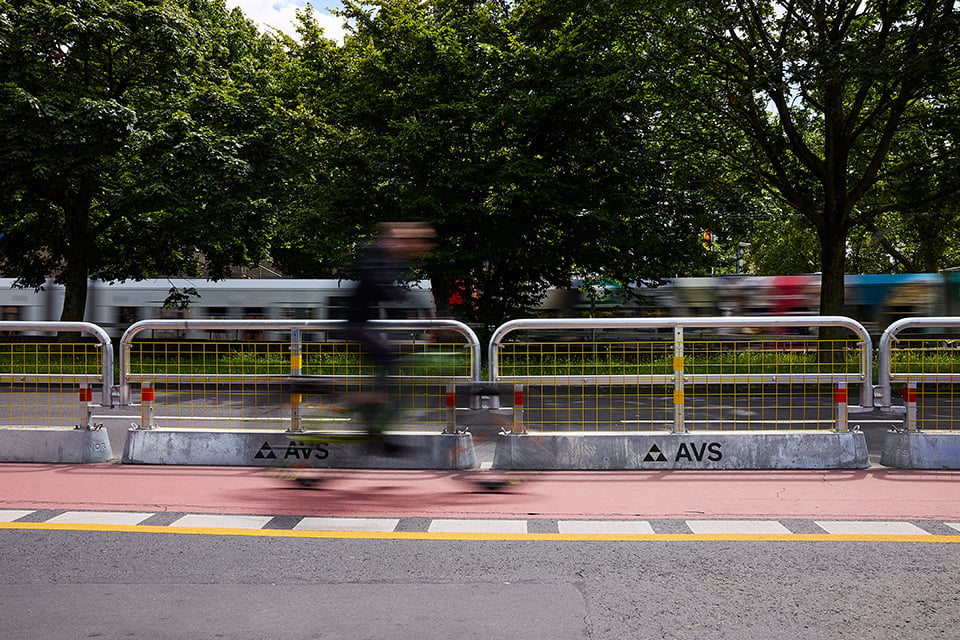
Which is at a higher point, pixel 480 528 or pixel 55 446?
pixel 55 446

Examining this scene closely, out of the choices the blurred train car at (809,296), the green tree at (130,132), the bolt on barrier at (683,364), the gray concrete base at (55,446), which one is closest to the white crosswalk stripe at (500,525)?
the bolt on barrier at (683,364)

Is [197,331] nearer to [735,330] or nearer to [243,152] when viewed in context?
[735,330]

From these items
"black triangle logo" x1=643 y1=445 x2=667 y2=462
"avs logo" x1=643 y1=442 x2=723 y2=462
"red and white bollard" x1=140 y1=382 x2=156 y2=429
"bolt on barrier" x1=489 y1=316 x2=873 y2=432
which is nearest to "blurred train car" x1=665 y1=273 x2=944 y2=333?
"bolt on barrier" x1=489 y1=316 x2=873 y2=432

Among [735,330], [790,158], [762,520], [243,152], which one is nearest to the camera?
[762,520]

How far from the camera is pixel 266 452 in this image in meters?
7.75

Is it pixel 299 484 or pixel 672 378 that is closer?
pixel 299 484

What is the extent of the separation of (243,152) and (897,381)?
1908cm

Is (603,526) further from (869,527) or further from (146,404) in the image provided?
(146,404)

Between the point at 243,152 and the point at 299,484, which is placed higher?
the point at 243,152

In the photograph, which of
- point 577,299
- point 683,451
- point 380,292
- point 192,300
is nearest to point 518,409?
point 683,451

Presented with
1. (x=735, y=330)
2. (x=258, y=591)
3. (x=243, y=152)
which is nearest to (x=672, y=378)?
(x=735, y=330)

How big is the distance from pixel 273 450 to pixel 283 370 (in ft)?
2.44

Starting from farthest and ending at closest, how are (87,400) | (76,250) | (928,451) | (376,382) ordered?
(76,250), (87,400), (928,451), (376,382)

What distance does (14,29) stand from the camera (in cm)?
2155
